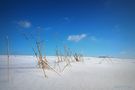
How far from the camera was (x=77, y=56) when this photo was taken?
1105cm

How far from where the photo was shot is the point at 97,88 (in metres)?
2.50

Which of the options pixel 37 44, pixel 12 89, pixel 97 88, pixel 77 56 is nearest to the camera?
pixel 12 89

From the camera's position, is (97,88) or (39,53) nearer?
(97,88)

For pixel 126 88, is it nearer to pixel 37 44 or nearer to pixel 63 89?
pixel 63 89

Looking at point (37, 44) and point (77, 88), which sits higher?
point (37, 44)

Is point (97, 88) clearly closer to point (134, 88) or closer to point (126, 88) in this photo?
point (126, 88)

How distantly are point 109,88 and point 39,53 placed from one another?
2576mm

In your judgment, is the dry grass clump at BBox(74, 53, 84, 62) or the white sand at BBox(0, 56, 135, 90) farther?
the dry grass clump at BBox(74, 53, 84, 62)

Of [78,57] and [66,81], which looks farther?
[78,57]

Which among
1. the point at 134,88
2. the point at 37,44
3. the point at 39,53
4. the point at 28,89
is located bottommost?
the point at 134,88

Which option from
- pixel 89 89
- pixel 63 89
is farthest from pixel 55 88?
pixel 89 89

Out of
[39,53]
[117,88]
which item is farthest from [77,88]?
[39,53]

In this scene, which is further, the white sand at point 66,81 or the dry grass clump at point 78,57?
the dry grass clump at point 78,57

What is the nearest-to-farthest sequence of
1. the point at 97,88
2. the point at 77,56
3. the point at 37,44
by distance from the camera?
the point at 97,88 → the point at 37,44 → the point at 77,56
